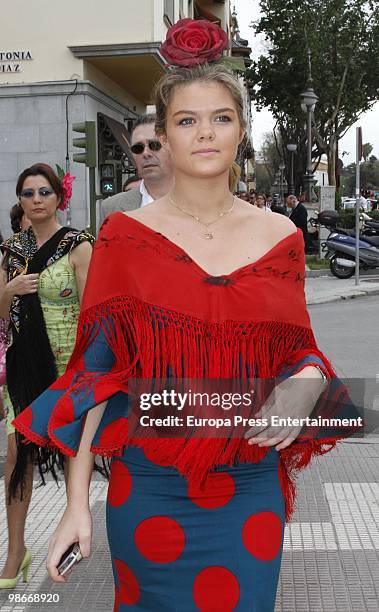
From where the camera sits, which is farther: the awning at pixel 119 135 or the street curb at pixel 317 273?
the street curb at pixel 317 273

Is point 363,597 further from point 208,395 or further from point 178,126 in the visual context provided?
point 178,126

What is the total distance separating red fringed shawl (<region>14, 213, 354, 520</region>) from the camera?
2059 mm

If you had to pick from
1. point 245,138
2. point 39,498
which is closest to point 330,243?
point 39,498

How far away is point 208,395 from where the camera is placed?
2057mm

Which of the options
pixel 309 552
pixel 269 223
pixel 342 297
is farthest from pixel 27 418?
pixel 342 297

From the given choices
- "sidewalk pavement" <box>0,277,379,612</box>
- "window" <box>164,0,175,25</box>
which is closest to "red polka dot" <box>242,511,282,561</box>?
"sidewalk pavement" <box>0,277,379,612</box>

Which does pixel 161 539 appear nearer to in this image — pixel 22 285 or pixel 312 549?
pixel 22 285

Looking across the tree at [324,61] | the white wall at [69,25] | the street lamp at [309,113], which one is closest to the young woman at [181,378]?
the white wall at [69,25]

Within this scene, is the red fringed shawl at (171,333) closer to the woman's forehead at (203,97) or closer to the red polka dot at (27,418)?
the red polka dot at (27,418)

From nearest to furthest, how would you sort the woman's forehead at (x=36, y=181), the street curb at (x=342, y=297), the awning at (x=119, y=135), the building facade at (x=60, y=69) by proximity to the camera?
the woman's forehead at (x=36, y=181) < the street curb at (x=342, y=297) < the awning at (x=119, y=135) < the building facade at (x=60, y=69)

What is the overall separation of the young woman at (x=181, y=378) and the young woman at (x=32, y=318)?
64.4 inches

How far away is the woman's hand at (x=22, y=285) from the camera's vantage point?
12.6ft

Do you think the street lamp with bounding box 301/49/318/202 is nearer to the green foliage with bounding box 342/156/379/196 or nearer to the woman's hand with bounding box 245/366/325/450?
the woman's hand with bounding box 245/366/325/450

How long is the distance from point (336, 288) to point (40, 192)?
44.0 feet
